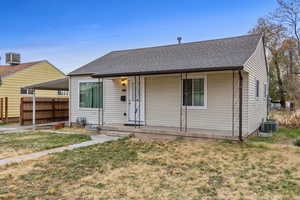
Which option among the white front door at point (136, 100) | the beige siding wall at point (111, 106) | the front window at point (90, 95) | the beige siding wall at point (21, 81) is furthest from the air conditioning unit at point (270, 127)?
the beige siding wall at point (21, 81)

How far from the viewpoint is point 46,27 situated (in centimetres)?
1623

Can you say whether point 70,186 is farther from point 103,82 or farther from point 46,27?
point 46,27

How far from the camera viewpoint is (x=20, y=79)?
14742mm

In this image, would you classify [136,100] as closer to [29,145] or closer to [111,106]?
[111,106]

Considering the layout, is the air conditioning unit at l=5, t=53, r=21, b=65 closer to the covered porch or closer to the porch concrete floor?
the covered porch

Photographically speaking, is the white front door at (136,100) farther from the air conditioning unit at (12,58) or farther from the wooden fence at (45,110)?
the air conditioning unit at (12,58)

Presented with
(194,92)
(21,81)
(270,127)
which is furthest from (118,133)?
(21,81)

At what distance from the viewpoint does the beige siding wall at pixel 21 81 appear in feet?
45.9

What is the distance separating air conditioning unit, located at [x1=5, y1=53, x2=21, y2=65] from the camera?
1667 centimetres

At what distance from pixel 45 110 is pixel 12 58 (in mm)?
7060

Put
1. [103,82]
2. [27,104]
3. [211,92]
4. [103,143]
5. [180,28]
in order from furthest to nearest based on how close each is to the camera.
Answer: [180,28], [27,104], [103,82], [211,92], [103,143]

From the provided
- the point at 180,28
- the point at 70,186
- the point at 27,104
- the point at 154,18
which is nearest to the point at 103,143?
the point at 70,186

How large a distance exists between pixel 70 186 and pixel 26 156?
2573 mm

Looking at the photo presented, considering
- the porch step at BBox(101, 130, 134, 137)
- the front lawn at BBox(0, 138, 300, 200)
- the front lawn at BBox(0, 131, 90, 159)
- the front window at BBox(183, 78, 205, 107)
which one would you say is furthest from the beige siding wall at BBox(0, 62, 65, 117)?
the front window at BBox(183, 78, 205, 107)
